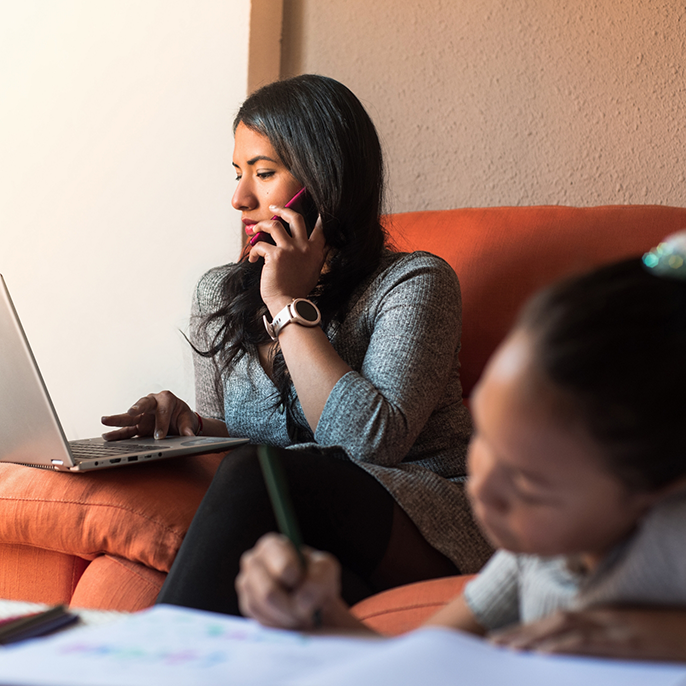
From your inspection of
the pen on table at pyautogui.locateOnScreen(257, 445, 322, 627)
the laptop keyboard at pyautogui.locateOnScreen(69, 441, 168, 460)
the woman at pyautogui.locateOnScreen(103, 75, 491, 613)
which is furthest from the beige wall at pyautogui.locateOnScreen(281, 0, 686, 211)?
the pen on table at pyautogui.locateOnScreen(257, 445, 322, 627)

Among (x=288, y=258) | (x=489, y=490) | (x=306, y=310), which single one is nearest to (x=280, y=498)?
(x=489, y=490)

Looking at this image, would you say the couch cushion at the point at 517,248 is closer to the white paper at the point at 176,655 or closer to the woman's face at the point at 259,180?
the woman's face at the point at 259,180

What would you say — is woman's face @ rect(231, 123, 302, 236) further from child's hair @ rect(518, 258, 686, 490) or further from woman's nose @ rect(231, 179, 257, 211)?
child's hair @ rect(518, 258, 686, 490)

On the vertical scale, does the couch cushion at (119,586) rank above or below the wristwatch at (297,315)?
below

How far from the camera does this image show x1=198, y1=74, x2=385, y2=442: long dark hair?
50.1 inches

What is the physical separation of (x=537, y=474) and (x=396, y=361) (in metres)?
0.65

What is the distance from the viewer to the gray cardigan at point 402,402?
3.22ft

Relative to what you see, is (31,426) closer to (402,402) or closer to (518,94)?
(402,402)

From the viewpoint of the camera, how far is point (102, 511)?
969 mm

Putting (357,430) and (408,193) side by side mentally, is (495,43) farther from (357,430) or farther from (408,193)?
(357,430)

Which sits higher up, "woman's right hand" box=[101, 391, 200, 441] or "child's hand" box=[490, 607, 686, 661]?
"child's hand" box=[490, 607, 686, 661]

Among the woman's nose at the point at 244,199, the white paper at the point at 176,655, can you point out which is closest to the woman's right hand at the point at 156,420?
the woman's nose at the point at 244,199

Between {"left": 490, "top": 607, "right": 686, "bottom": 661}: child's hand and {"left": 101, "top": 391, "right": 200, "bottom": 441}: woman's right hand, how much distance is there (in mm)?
953

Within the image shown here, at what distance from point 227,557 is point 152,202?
4.27ft
